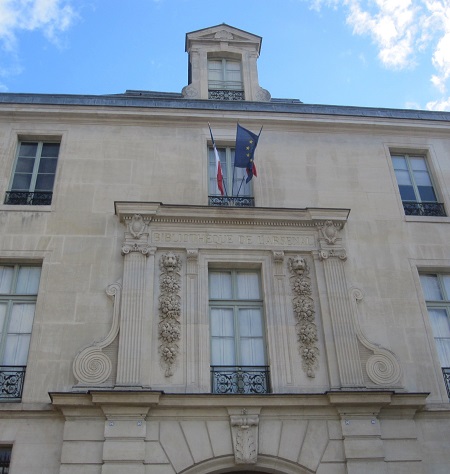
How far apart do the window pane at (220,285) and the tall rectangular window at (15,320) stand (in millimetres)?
2942

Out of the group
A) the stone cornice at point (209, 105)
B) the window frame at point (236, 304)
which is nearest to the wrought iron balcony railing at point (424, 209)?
the stone cornice at point (209, 105)

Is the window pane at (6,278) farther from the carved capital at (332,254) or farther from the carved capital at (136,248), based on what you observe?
the carved capital at (332,254)

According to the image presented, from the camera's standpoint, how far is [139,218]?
33.1ft

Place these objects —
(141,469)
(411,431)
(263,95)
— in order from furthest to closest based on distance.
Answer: (263,95), (411,431), (141,469)

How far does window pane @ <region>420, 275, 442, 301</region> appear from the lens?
399 inches

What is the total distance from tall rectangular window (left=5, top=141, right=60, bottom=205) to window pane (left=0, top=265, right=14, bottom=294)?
137 centimetres

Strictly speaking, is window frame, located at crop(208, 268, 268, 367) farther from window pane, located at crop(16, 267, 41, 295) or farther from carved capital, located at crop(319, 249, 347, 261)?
window pane, located at crop(16, 267, 41, 295)

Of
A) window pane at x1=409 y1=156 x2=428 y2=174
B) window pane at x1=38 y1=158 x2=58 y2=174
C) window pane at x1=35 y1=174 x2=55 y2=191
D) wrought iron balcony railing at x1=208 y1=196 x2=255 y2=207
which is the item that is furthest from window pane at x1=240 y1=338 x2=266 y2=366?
window pane at x1=409 y1=156 x2=428 y2=174

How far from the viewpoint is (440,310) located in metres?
10.0

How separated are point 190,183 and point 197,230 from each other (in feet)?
4.02

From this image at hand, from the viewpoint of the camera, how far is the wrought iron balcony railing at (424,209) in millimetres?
11141

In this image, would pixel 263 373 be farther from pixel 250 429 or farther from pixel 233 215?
pixel 233 215

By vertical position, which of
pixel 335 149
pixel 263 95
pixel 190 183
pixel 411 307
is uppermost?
pixel 263 95

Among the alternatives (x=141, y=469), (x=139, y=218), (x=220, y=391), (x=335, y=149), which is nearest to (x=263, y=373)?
(x=220, y=391)
